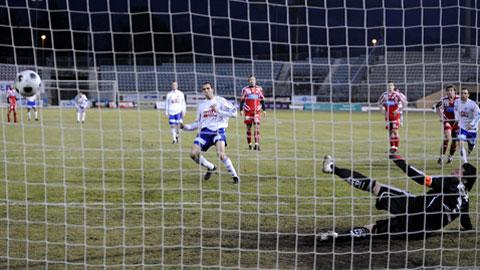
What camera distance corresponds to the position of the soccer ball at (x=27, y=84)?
20.4 feet

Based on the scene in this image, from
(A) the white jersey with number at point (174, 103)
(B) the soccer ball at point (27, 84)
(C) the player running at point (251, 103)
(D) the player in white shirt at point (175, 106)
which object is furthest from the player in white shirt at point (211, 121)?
(A) the white jersey with number at point (174, 103)

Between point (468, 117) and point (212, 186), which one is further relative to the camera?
point (468, 117)

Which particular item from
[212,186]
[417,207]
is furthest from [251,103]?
[417,207]

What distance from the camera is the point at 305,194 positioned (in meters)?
8.53

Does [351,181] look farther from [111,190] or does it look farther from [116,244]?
[111,190]

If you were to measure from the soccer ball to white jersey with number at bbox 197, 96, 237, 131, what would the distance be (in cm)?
401

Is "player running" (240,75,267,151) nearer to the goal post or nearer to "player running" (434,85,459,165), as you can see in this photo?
the goal post

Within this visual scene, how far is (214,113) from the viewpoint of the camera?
392 inches

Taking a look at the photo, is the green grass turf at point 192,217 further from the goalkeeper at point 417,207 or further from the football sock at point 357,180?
the football sock at point 357,180

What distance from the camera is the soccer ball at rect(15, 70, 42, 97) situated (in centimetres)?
621

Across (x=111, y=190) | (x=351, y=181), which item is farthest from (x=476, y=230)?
(x=111, y=190)

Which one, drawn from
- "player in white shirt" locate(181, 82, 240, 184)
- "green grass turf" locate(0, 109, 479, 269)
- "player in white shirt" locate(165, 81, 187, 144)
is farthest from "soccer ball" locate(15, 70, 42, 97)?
"player in white shirt" locate(165, 81, 187, 144)

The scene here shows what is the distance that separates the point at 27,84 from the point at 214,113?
425 cm

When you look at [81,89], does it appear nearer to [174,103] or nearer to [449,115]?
[174,103]
